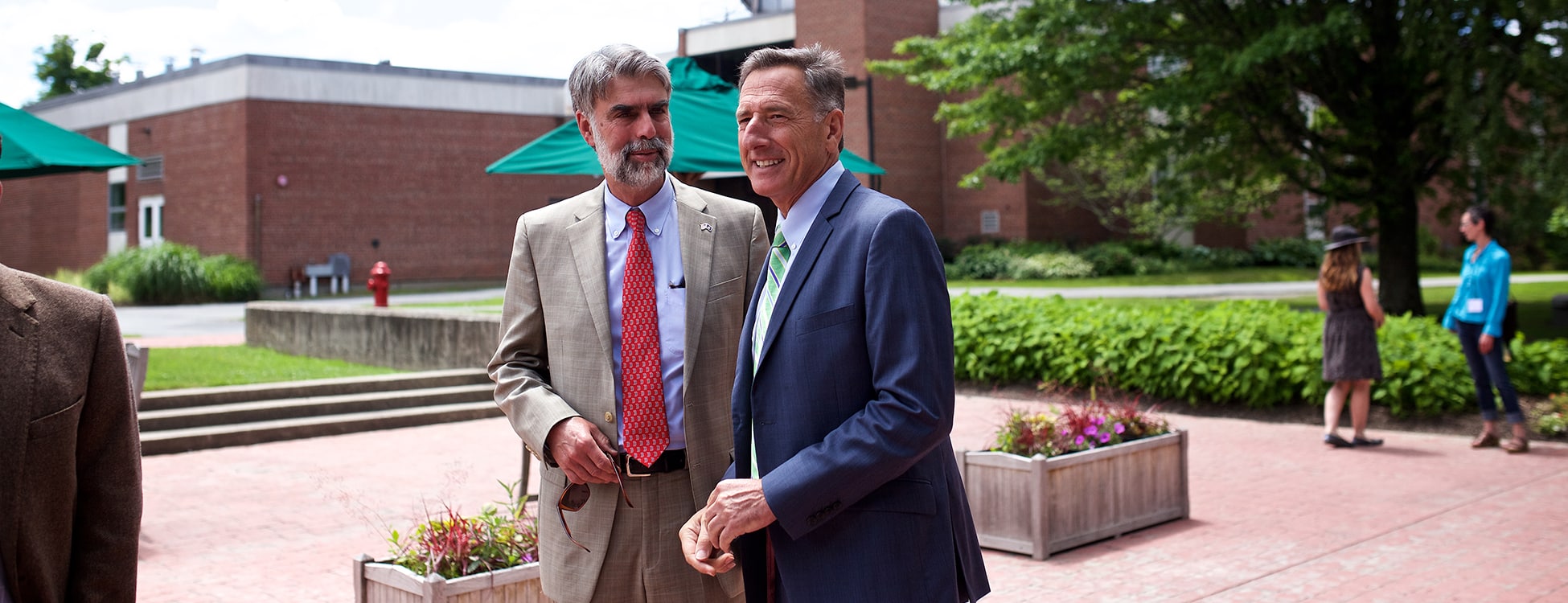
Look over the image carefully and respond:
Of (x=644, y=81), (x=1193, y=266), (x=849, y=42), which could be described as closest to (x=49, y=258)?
(x=849, y=42)

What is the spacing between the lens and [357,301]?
102 feet

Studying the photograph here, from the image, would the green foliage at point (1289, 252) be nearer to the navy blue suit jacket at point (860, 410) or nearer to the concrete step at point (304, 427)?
the concrete step at point (304, 427)

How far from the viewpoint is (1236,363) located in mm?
11336

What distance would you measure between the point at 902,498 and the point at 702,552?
15.1 inches

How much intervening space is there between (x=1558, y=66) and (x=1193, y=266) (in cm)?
2462

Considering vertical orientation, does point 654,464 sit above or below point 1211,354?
above

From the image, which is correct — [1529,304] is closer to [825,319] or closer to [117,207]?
[825,319]

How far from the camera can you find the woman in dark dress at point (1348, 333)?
31.0 ft

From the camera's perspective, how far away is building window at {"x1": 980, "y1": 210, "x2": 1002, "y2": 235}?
40125 millimetres

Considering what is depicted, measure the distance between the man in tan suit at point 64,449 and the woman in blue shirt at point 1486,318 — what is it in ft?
30.5

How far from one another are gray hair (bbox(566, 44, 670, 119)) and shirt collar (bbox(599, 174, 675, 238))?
229 millimetres

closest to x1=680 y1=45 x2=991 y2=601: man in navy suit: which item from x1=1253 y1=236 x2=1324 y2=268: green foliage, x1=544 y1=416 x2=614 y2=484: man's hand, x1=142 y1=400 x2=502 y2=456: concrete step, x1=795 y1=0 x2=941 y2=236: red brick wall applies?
x1=544 y1=416 x2=614 y2=484: man's hand

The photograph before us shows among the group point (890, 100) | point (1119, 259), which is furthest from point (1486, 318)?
point (890, 100)

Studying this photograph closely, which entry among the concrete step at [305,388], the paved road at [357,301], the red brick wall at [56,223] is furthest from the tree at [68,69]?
the concrete step at [305,388]
